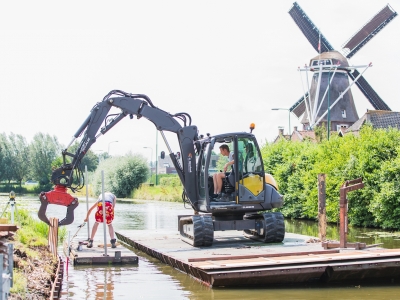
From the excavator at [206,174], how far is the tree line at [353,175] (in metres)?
9.32

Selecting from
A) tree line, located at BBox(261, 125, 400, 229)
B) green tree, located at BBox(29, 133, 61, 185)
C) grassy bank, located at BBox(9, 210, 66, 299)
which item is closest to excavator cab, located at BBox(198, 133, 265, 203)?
grassy bank, located at BBox(9, 210, 66, 299)

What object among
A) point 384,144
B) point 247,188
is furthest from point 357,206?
point 247,188

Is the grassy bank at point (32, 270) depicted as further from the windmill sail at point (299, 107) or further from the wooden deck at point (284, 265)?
the windmill sail at point (299, 107)

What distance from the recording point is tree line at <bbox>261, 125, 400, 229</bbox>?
2594cm

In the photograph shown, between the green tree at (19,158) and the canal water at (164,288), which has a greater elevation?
the green tree at (19,158)

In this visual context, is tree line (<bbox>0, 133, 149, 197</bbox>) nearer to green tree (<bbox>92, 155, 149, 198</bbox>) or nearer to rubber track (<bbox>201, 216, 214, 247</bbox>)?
green tree (<bbox>92, 155, 149, 198</bbox>)

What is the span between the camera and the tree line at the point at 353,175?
85.1 ft

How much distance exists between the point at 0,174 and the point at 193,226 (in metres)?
85.3

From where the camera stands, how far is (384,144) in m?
27.2

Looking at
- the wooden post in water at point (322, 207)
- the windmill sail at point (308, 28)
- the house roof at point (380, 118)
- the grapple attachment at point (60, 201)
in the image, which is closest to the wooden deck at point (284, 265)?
the wooden post in water at point (322, 207)

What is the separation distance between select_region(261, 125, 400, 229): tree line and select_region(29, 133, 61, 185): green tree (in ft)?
212

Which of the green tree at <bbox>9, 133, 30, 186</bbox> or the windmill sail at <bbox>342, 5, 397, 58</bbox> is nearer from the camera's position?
the windmill sail at <bbox>342, 5, 397, 58</bbox>

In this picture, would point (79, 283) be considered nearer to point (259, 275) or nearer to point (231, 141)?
point (259, 275)

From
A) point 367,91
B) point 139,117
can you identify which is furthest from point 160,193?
point 139,117
